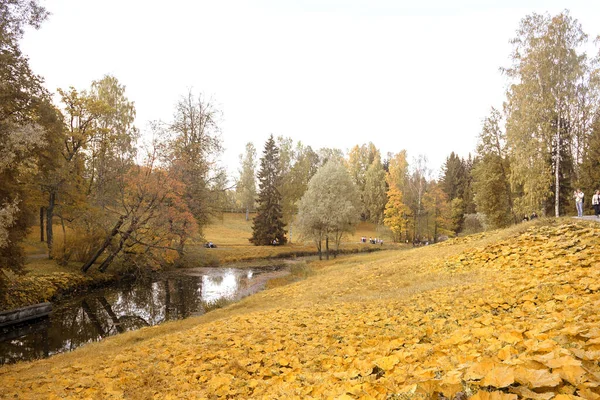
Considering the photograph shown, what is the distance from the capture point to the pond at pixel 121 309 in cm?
1325

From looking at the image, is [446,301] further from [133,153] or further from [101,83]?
[101,83]

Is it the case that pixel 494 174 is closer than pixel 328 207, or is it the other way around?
pixel 494 174

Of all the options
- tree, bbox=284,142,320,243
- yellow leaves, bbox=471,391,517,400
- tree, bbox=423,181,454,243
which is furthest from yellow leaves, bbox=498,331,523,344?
tree, bbox=423,181,454,243

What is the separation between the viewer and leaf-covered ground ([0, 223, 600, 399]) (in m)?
2.67

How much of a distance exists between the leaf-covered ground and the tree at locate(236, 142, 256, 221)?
52387 millimetres

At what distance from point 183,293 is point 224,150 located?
18415 millimetres

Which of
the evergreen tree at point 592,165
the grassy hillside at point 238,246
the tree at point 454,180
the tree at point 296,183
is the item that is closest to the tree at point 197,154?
the grassy hillside at point 238,246

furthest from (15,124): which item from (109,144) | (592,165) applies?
(592,165)

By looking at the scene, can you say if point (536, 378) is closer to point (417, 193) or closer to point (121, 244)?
point (121, 244)

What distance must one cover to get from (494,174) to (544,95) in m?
9.79

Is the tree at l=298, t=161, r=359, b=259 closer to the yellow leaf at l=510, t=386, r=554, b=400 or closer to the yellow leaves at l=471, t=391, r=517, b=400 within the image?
the yellow leaf at l=510, t=386, r=554, b=400

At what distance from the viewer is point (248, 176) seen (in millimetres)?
65062

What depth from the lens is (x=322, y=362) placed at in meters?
5.30

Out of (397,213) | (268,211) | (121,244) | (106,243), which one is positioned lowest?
(121,244)
